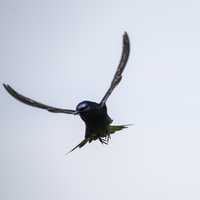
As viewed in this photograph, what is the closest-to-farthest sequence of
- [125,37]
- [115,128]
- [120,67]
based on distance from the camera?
1. [125,37]
2. [120,67]
3. [115,128]

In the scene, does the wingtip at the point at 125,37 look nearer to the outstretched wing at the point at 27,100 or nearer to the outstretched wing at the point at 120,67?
the outstretched wing at the point at 120,67

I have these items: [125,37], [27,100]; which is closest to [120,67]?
[125,37]

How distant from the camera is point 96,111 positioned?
27.0 meters

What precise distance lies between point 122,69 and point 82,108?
2.57m

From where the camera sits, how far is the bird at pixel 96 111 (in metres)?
25.2

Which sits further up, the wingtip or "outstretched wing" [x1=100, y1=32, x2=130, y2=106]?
the wingtip

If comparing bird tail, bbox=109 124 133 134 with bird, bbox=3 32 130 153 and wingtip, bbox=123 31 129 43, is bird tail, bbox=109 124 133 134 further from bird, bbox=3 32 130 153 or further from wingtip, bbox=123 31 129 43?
wingtip, bbox=123 31 129 43

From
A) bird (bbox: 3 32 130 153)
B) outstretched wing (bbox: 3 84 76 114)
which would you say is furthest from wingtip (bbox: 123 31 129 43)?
outstretched wing (bbox: 3 84 76 114)

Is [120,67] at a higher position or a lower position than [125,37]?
lower

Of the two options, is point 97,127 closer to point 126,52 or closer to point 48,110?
point 48,110

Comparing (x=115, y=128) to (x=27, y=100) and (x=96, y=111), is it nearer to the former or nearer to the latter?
(x=96, y=111)

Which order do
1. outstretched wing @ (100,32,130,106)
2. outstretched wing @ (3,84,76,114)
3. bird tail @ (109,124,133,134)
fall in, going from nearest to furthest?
outstretched wing @ (100,32,130,106) → outstretched wing @ (3,84,76,114) → bird tail @ (109,124,133,134)

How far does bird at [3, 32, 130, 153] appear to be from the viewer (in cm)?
2519

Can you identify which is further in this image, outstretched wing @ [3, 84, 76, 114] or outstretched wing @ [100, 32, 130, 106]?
outstretched wing @ [3, 84, 76, 114]
